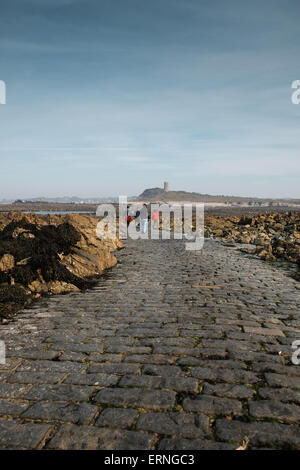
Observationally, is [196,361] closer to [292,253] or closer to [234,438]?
[234,438]

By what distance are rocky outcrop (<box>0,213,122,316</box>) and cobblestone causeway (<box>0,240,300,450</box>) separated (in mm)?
716

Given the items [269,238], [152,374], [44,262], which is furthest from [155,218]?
[152,374]

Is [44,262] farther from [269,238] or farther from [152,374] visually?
[269,238]

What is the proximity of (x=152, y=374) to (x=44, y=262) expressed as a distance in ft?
17.4

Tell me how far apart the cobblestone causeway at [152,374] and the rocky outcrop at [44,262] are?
2.35ft

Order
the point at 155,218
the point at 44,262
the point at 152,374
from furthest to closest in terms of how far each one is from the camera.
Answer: the point at 155,218 < the point at 44,262 < the point at 152,374

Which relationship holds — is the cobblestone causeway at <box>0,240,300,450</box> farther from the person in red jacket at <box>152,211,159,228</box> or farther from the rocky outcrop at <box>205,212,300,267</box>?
the person in red jacket at <box>152,211,159,228</box>

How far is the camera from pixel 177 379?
3492 millimetres

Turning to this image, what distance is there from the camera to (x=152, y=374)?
3.63m

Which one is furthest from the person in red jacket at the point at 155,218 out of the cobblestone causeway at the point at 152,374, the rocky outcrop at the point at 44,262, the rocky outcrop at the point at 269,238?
the cobblestone causeway at the point at 152,374

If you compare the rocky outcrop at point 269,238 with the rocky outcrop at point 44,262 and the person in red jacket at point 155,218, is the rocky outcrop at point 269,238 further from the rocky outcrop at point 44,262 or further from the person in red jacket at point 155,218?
the rocky outcrop at point 44,262

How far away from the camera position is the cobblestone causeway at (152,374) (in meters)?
2.63

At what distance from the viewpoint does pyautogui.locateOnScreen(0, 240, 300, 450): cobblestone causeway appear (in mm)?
2635

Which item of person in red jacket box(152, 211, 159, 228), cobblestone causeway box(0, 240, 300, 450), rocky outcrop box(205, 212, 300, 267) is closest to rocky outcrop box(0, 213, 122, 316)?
cobblestone causeway box(0, 240, 300, 450)
